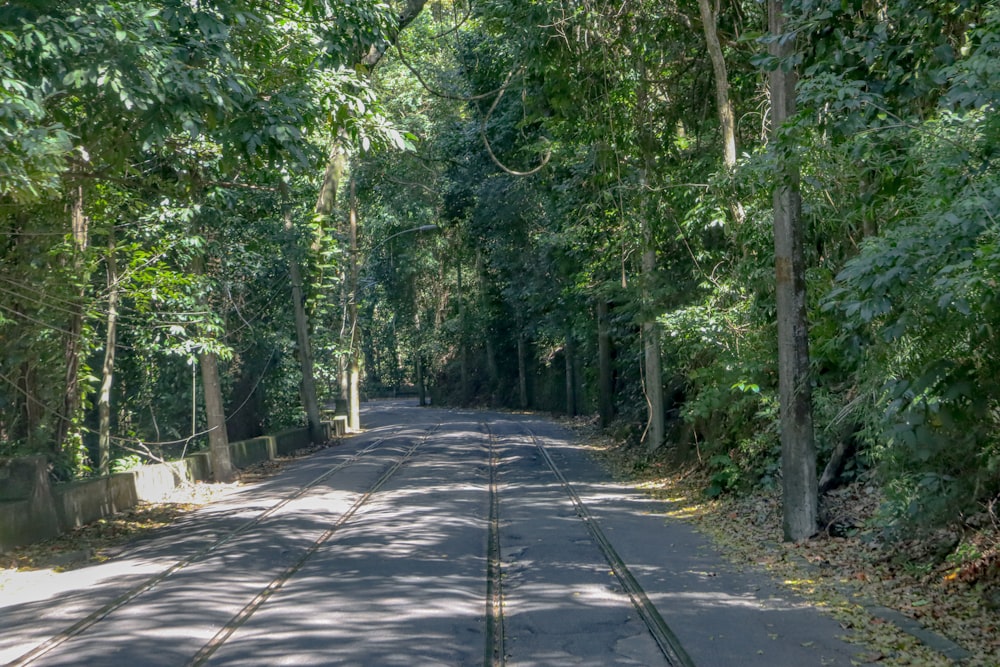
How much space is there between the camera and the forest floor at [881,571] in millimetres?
7141

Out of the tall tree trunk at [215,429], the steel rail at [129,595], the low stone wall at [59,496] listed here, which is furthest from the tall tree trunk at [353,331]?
the steel rail at [129,595]

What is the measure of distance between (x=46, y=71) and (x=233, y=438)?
988 inches

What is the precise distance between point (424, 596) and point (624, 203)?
12.2 m

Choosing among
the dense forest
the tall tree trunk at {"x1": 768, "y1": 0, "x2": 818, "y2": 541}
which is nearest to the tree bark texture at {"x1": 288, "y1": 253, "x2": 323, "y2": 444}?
the dense forest

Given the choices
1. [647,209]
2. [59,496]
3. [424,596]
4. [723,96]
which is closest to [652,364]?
[647,209]

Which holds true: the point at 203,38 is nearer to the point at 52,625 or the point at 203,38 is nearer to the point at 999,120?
the point at 52,625

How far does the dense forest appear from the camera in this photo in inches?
293

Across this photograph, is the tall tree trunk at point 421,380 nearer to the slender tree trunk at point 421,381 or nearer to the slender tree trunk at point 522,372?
the slender tree trunk at point 421,381

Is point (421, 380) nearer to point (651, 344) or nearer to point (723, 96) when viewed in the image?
point (651, 344)

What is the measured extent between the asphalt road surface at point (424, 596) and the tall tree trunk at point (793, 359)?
1.22 m

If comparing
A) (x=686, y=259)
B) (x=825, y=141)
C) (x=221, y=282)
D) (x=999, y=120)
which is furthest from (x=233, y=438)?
(x=999, y=120)

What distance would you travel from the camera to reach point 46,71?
9.21 m

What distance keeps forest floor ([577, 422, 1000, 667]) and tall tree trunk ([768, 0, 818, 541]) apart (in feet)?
1.29

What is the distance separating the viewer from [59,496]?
564 inches
